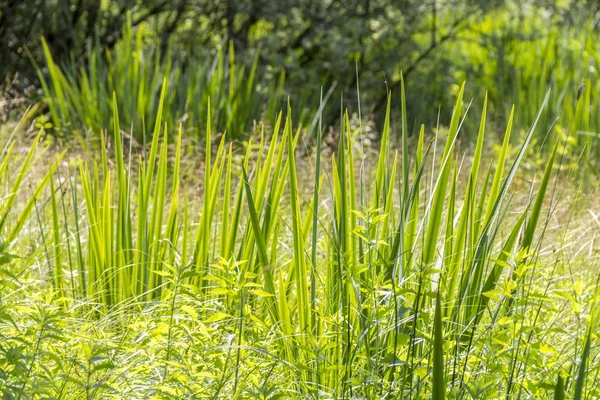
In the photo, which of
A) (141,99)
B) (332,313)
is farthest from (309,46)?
(332,313)

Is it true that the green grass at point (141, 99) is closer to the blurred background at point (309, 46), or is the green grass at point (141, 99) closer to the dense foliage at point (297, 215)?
the dense foliage at point (297, 215)

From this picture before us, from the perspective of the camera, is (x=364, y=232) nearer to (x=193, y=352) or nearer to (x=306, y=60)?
(x=193, y=352)

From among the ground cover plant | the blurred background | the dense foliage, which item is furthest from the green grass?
the ground cover plant

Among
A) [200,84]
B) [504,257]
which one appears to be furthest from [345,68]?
[504,257]

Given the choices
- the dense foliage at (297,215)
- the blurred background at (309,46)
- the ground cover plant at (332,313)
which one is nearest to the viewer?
the ground cover plant at (332,313)

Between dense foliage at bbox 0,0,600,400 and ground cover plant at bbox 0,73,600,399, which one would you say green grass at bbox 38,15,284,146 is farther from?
ground cover plant at bbox 0,73,600,399

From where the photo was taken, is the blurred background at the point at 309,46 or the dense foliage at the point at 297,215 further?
the blurred background at the point at 309,46

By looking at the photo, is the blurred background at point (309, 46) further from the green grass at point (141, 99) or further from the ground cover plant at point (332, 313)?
the ground cover plant at point (332, 313)

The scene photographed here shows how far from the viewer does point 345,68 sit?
27.1 feet

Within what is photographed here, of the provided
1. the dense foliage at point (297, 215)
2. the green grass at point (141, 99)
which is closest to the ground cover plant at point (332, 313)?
the dense foliage at point (297, 215)

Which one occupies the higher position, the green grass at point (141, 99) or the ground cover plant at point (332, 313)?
the ground cover plant at point (332, 313)

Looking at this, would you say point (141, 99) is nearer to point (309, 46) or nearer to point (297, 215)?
point (309, 46)

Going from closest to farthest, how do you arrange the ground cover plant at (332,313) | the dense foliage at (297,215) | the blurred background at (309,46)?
the ground cover plant at (332,313)
the dense foliage at (297,215)
the blurred background at (309,46)

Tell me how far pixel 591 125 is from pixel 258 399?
4.93 meters
